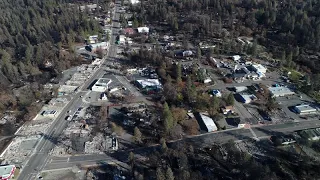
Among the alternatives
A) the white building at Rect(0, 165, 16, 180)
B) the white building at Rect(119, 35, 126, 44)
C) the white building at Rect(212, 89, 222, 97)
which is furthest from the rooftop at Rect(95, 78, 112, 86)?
the white building at Rect(0, 165, 16, 180)

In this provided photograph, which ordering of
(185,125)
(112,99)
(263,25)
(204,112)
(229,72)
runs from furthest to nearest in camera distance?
(263,25), (229,72), (112,99), (204,112), (185,125)

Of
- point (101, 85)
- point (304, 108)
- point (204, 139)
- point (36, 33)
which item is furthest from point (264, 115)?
point (36, 33)

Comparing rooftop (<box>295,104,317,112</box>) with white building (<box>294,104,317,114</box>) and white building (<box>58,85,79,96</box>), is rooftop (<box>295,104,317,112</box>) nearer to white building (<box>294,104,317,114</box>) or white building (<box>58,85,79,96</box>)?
white building (<box>294,104,317,114</box>)

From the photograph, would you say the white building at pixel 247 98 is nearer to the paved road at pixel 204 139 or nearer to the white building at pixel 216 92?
the white building at pixel 216 92

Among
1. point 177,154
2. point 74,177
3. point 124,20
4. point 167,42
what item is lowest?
point 74,177

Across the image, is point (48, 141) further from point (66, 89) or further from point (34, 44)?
point (34, 44)

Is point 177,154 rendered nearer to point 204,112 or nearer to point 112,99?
point 204,112

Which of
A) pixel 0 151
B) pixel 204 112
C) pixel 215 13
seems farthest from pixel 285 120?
pixel 215 13
